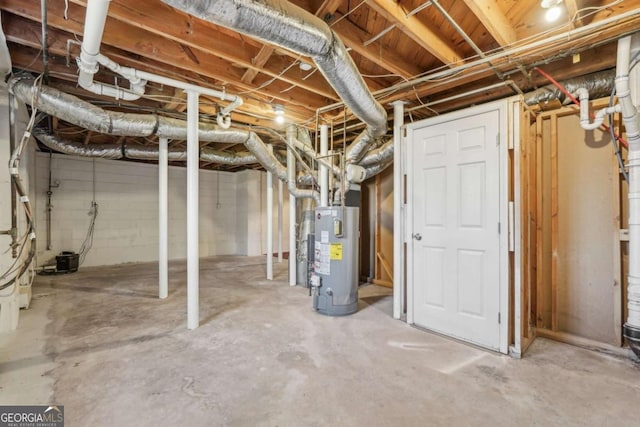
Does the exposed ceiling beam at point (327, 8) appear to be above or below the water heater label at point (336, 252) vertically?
above

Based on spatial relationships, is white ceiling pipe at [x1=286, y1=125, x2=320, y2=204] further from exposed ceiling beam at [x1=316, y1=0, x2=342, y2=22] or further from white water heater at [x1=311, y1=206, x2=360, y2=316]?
exposed ceiling beam at [x1=316, y1=0, x2=342, y2=22]

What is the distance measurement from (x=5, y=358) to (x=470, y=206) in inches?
154

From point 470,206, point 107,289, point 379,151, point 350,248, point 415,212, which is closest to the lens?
point 470,206

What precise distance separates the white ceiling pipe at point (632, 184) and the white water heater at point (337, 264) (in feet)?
7.42

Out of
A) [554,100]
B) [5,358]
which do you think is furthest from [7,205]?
[554,100]

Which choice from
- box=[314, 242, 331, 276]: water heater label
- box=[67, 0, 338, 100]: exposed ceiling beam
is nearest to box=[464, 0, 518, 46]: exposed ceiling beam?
box=[67, 0, 338, 100]: exposed ceiling beam

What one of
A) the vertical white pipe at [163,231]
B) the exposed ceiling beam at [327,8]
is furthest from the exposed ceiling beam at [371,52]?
the vertical white pipe at [163,231]

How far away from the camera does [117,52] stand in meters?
2.78

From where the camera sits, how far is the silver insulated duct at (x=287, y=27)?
151 centimetres

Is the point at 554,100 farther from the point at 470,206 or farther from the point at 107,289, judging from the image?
the point at 107,289

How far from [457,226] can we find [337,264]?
1.29 m

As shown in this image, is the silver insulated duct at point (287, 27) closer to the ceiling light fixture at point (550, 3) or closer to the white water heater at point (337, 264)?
the ceiling light fixture at point (550, 3)

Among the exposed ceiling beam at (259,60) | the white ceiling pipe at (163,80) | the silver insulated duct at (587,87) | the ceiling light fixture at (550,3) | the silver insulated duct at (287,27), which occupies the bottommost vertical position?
the silver insulated duct at (287,27)

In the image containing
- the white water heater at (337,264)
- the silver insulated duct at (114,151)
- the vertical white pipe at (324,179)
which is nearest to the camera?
the white water heater at (337,264)
